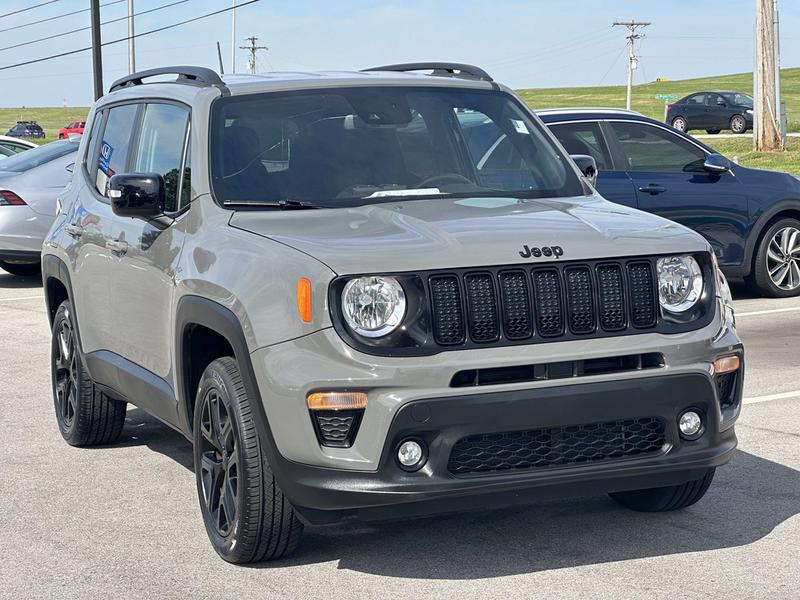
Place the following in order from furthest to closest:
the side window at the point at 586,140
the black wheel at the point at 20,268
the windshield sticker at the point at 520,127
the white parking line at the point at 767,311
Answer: the black wheel at the point at 20,268, the white parking line at the point at 767,311, the side window at the point at 586,140, the windshield sticker at the point at 520,127

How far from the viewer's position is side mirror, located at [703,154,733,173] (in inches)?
451

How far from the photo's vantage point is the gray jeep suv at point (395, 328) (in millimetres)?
4668

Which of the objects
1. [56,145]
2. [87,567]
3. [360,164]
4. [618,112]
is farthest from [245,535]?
[56,145]

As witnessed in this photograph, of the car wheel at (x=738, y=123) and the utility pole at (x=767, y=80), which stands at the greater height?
the utility pole at (x=767, y=80)

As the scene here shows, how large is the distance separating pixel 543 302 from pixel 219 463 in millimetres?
1462

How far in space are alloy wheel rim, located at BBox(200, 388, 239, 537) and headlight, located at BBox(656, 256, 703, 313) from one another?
1.65 meters

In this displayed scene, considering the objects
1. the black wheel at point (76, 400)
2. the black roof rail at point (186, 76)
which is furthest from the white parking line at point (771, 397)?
the black roof rail at point (186, 76)

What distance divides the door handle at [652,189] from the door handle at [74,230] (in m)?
5.84

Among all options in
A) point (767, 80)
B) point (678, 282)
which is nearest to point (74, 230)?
point (678, 282)

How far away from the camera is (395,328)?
15.4 feet

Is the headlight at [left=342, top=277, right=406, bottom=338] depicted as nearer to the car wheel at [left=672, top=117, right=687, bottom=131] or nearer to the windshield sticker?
the windshield sticker

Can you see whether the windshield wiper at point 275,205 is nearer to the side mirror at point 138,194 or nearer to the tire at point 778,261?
the side mirror at point 138,194

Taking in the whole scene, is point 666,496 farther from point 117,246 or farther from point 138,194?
point 117,246

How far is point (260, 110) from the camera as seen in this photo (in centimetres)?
608
